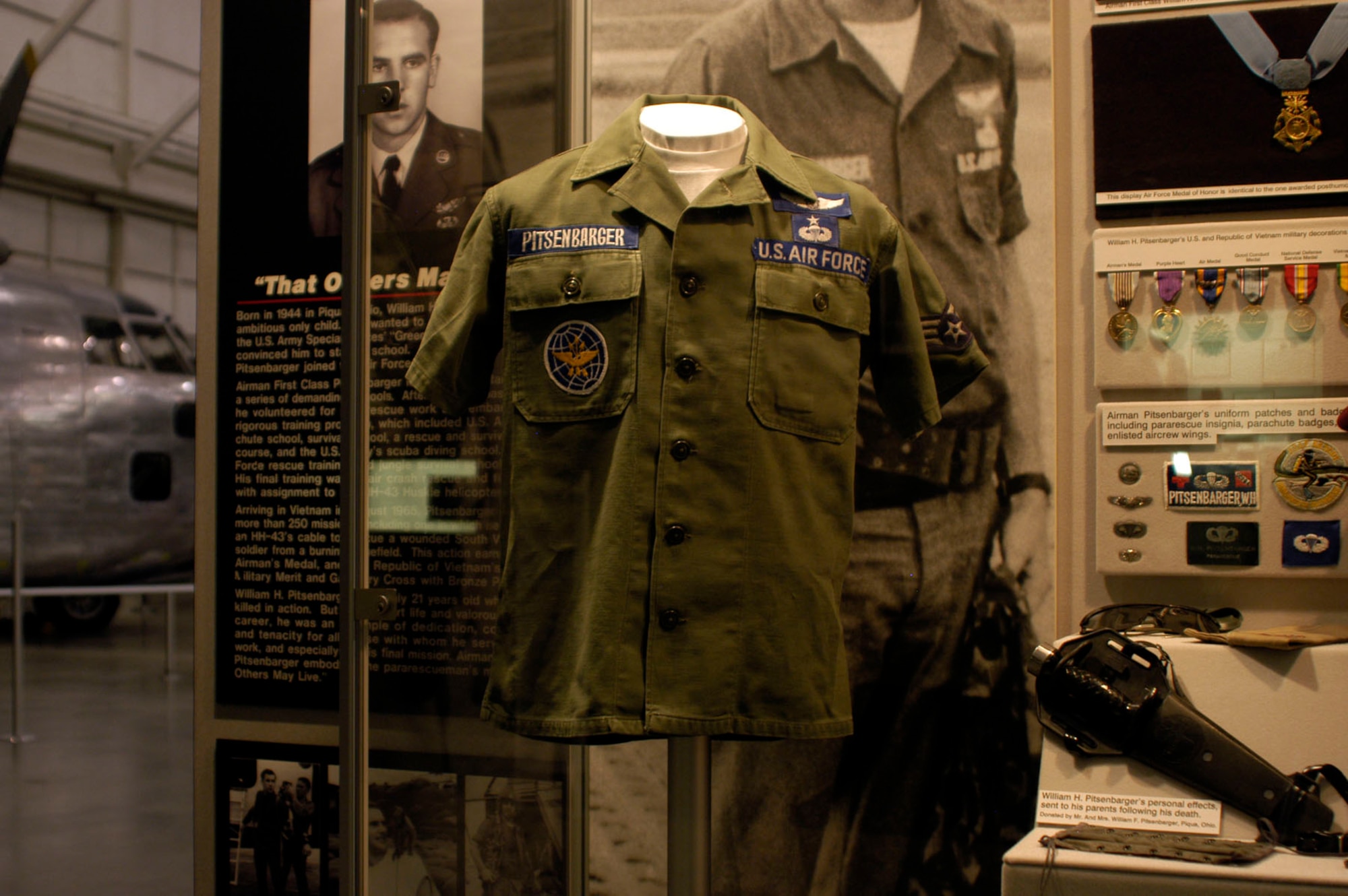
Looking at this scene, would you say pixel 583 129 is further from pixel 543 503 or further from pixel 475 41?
pixel 543 503

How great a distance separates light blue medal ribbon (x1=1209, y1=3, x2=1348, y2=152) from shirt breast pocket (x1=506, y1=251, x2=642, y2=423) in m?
1.43

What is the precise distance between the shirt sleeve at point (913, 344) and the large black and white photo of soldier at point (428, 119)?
2.64 feet

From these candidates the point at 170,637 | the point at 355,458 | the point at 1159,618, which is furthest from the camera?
the point at 170,637

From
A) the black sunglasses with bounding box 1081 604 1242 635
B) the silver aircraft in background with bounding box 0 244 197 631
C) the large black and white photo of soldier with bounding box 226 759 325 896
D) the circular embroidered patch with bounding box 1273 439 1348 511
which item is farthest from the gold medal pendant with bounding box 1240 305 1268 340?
the silver aircraft in background with bounding box 0 244 197 631

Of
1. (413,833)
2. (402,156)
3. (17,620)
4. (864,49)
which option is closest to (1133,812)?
(413,833)

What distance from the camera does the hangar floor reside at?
340cm

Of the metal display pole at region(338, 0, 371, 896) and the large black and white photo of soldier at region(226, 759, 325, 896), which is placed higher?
the metal display pole at region(338, 0, 371, 896)

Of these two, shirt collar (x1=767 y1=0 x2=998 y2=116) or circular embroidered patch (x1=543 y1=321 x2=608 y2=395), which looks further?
shirt collar (x1=767 y1=0 x2=998 y2=116)

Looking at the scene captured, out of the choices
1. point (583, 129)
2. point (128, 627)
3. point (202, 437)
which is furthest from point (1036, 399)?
point (128, 627)

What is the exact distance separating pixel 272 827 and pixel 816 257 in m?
2.03

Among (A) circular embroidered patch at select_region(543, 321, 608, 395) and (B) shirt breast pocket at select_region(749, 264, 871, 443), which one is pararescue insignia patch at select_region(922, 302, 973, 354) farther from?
(A) circular embroidered patch at select_region(543, 321, 608, 395)

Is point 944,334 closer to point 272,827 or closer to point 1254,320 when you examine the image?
point 1254,320

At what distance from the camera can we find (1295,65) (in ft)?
7.27

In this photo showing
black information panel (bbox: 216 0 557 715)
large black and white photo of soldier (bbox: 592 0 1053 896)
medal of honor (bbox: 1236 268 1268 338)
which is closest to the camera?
medal of honor (bbox: 1236 268 1268 338)
